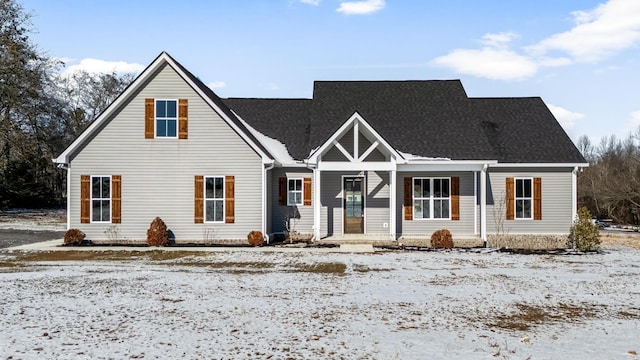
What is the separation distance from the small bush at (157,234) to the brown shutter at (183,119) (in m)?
3.23

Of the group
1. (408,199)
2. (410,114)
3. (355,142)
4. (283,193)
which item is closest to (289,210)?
(283,193)

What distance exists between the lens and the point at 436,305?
948 cm

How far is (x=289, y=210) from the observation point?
2052cm

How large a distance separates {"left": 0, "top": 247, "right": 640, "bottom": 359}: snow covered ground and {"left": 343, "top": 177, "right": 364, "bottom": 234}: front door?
5476mm

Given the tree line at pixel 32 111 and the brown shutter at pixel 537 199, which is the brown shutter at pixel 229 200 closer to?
the brown shutter at pixel 537 199

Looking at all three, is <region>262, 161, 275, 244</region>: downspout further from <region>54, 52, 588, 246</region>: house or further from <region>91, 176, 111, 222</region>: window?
<region>91, 176, 111, 222</region>: window

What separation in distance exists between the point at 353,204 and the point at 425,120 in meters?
4.79

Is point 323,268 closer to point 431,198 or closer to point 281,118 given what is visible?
point 431,198

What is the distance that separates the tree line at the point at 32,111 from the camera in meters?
32.1

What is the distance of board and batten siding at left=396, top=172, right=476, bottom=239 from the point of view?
20.0m

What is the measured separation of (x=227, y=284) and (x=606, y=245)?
15.5 m

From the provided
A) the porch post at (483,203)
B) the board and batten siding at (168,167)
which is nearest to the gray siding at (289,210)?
the board and batten siding at (168,167)

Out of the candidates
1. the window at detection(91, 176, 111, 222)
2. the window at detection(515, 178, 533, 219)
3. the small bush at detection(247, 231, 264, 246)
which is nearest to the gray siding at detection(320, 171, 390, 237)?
the small bush at detection(247, 231, 264, 246)

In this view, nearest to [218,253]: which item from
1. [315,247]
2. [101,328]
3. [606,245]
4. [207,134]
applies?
[315,247]
